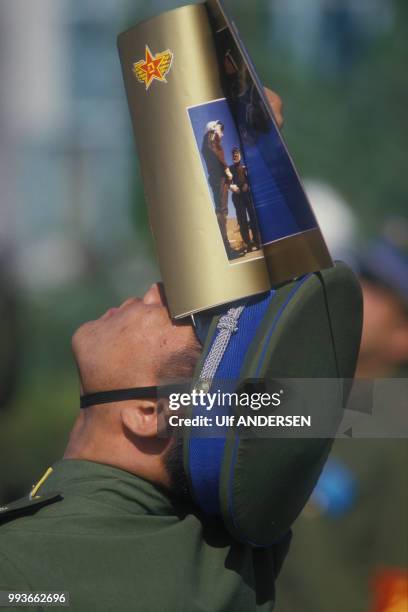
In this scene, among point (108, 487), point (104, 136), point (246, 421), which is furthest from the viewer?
point (104, 136)

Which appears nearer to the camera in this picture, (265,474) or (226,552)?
(265,474)

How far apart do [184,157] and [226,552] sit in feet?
2.78

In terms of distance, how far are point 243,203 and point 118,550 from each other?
2.42 ft

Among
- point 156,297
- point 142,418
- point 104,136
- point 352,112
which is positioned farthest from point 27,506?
point 104,136

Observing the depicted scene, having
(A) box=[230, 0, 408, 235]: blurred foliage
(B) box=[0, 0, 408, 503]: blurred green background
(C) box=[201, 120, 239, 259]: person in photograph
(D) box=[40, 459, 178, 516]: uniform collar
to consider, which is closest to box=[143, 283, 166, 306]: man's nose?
(C) box=[201, 120, 239, 259]: person in photograph

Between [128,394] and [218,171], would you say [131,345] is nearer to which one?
[128,394]

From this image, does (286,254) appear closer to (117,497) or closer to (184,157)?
(184,157)

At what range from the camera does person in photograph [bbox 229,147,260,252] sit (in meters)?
2.10

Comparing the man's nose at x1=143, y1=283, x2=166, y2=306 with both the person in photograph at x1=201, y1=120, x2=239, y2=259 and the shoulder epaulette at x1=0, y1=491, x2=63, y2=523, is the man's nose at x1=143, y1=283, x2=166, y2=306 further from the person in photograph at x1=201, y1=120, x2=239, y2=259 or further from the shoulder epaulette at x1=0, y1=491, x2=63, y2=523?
the shoulder epaulette at x1=0, y1=491, x2=63, y2=523

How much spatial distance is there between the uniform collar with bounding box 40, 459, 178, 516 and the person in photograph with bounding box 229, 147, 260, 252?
0.56 metres

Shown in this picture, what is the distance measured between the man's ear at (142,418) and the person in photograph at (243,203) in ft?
1.33

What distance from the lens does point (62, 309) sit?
732 centimetres

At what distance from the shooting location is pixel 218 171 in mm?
2096

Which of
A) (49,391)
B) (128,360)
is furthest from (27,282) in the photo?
(128,360)
